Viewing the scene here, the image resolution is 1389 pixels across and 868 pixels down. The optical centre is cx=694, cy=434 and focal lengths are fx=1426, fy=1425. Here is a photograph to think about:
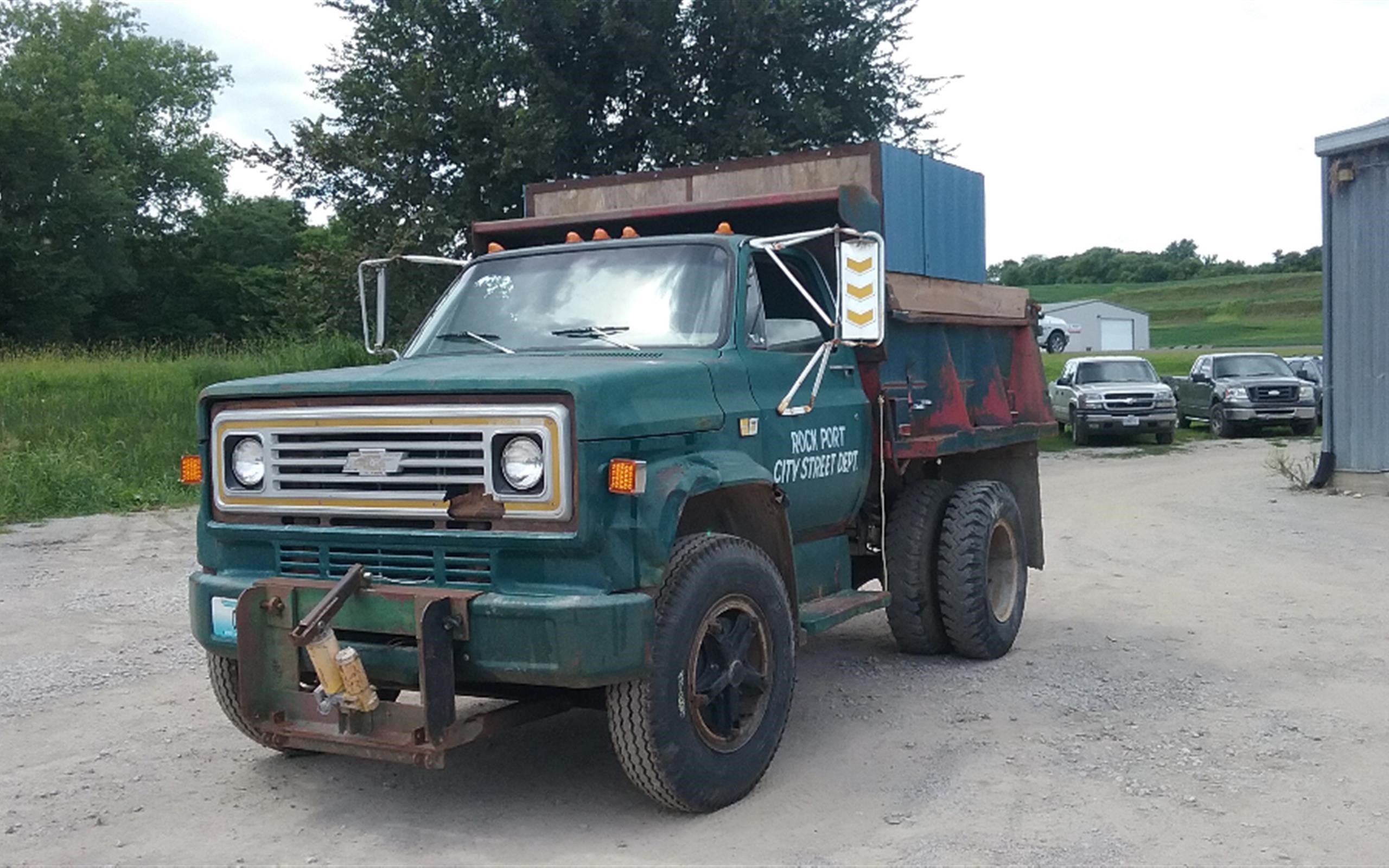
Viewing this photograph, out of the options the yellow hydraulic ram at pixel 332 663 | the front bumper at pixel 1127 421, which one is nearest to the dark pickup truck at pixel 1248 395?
the front bumper at pixel 1127 421

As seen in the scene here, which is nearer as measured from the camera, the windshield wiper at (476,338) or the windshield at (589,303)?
the windshield at (589,303)

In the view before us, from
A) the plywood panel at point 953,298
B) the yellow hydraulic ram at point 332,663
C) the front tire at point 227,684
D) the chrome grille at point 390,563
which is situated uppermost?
the plywood panel at point 953,298

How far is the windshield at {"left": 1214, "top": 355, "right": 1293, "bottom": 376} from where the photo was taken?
27.1m

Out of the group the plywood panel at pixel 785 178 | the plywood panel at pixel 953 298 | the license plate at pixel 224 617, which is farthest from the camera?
the plywood panel at pixel 785 178

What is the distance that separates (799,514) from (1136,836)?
206 cm

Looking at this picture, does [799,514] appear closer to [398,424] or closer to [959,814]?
[959,814]

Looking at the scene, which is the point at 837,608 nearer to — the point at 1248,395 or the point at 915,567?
the point at 915,567

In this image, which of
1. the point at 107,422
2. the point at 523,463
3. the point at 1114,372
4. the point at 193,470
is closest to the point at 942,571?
the point at 523,463

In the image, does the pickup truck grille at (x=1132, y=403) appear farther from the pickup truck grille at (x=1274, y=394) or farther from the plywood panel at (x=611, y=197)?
the plywood panel at (x=611, y=197)

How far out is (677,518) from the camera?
517cm

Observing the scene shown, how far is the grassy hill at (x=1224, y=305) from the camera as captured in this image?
69.8 meters

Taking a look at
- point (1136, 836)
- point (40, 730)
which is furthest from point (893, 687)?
point (40, 730)

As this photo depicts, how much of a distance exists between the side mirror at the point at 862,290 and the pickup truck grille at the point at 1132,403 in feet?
67.1

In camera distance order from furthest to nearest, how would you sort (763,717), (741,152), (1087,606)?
(741,152) < (1087,606) < (763,717)
